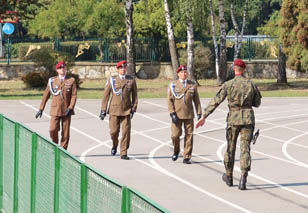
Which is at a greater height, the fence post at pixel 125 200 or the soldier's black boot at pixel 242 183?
the fence post at pixel 125 200

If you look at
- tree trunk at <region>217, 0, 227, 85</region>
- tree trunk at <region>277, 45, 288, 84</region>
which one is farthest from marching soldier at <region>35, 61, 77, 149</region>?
tree trunk at <region>277, 45, 288, 84</region>

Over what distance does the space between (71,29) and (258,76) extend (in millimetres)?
14456

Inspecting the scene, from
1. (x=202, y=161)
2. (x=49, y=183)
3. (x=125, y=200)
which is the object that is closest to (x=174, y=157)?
(x=202, y=161)

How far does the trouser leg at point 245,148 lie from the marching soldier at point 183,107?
249 cm

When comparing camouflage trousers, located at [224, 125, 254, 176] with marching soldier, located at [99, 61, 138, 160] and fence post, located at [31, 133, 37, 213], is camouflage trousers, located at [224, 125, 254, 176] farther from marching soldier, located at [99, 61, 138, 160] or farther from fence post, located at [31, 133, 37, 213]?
fence post, located at [31, 133, 37, 213]

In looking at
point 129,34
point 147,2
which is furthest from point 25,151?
point 147,2

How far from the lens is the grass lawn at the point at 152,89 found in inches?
1282

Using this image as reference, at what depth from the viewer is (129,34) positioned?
37.6 metres

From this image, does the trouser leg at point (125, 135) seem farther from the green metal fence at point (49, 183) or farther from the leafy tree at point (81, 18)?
the leafy tree at point (81, 18)

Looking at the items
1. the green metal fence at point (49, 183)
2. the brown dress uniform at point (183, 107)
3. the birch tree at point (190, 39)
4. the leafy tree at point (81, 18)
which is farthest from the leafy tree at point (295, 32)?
the green metal fence at point (49, 183)

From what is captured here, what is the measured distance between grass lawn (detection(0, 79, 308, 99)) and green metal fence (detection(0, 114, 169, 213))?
70.3ft

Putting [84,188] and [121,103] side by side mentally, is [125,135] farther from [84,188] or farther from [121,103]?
[84,188]

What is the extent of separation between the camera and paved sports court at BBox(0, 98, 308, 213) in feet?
36.4

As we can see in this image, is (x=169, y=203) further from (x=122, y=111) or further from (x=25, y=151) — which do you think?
(x=122, y=111)
